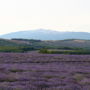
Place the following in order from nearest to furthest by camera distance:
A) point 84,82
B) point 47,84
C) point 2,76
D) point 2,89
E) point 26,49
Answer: point 2,89, point 47,84, point 84,82, point 2,76, point 26,49

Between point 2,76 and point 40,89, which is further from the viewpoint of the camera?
point 2,76

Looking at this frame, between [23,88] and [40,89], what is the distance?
2.24 feet

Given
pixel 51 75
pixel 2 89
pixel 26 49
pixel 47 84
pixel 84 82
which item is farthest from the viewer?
pixel 26 49

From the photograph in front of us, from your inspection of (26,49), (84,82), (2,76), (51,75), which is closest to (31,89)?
(84,82)

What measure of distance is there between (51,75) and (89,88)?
6.52 meters

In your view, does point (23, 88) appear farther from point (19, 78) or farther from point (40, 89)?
point (19, 78)

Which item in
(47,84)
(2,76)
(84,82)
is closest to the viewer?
(47,84)

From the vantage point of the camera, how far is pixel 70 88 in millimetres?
13641

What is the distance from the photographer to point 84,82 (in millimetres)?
16688

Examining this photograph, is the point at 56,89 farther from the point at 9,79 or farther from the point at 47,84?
the point at 9,79

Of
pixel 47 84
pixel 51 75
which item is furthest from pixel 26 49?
pixel 47 84

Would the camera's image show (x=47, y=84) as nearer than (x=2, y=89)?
No

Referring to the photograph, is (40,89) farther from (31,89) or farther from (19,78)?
(19,78)

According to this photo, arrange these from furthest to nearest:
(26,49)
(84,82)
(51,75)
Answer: (26,49) → (51,75) → (84,82)
